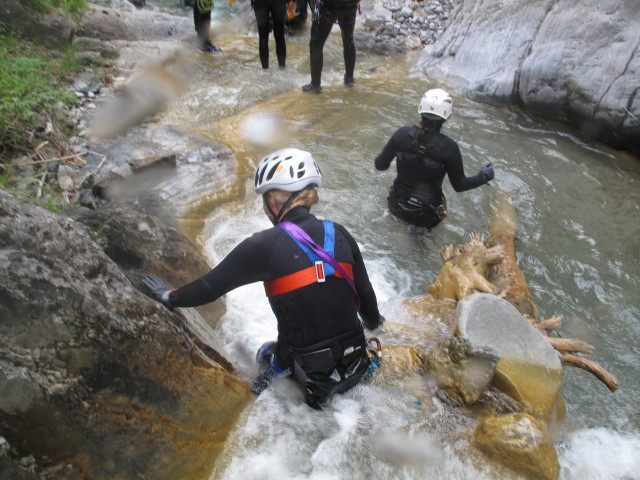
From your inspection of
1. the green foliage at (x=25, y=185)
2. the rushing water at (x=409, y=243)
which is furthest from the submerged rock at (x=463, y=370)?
the green foliage at (x=25, y=185)

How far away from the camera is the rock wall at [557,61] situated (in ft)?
21.4

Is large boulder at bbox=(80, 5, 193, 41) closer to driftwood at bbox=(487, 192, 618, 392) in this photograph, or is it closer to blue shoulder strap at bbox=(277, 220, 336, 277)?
driftwood at bbox=(487, 192, 618, 392)

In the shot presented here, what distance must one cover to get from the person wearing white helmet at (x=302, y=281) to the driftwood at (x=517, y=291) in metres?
1.64

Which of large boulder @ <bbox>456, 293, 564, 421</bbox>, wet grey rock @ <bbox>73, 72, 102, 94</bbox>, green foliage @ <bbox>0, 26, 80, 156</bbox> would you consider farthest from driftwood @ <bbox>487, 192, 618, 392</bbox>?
wet grey rock @ <bbox>73, 72, 102, 94</bbox>

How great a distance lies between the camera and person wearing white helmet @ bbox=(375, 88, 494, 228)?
3.88 meters

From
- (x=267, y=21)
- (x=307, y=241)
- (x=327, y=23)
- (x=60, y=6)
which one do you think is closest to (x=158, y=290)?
(x=307, y=241)

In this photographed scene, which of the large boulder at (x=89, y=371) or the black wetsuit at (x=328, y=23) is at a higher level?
the black wetsuit at (x=328, y=23)

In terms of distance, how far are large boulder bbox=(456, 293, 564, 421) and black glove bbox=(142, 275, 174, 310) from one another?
1.93 metres

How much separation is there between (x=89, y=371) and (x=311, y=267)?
3.50ft

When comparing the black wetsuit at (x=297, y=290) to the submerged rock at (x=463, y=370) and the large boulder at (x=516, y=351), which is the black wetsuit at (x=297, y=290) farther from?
the large boulder at (x=516, y=351)

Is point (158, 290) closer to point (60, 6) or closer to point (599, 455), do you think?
point (599, 455)

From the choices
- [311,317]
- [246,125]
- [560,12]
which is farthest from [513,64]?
[311,317]

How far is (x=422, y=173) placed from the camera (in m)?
4.28

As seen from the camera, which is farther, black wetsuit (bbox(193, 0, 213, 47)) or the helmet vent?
black wetsuit (bbox(193, 0, 213, 47))
